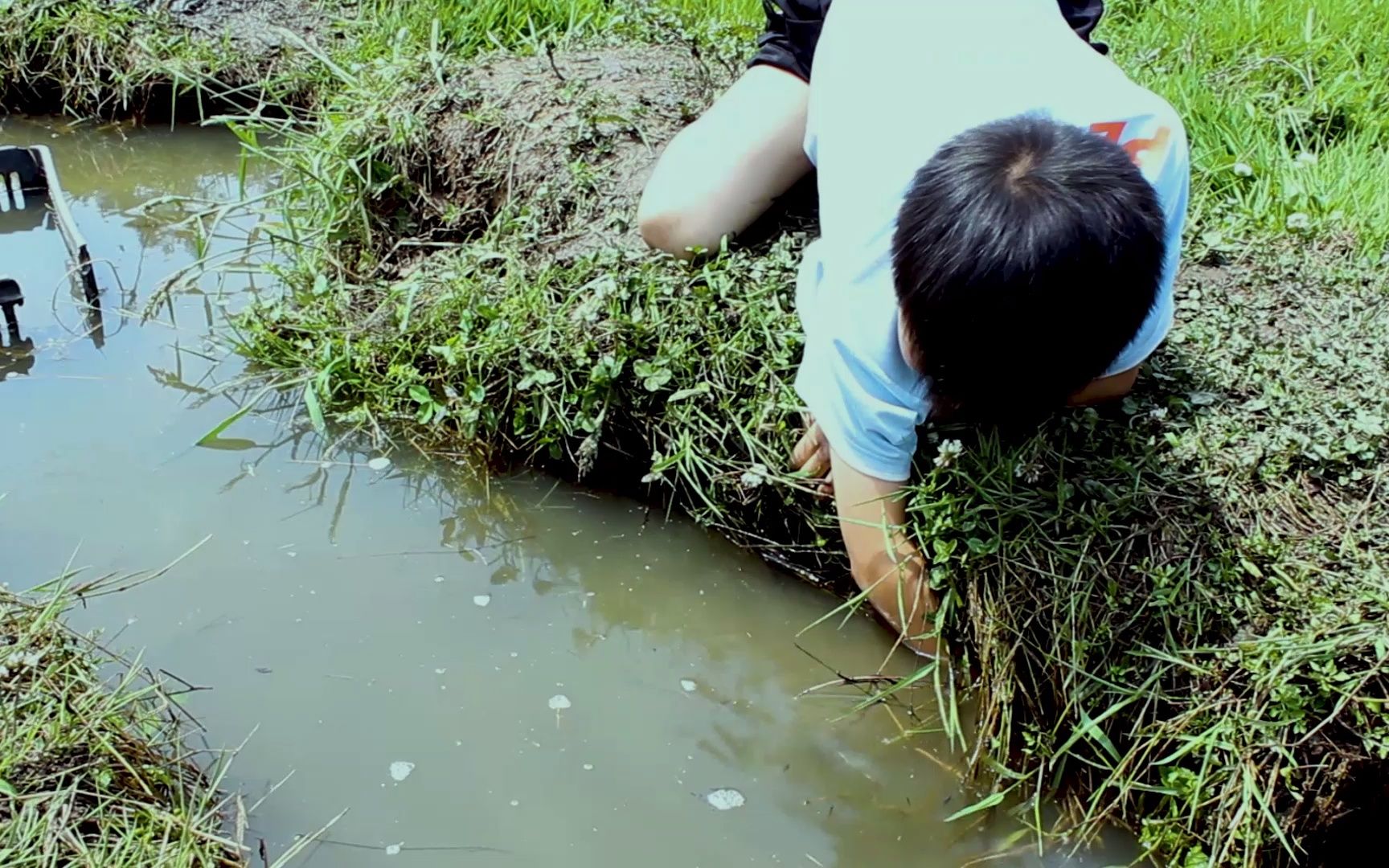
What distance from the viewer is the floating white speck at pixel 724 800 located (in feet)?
6.66

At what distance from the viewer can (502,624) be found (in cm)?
233

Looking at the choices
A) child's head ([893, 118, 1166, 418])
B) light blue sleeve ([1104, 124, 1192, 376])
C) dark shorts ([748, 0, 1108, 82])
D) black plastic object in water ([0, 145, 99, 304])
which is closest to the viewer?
child's head ([893, 118, 1166, 418])

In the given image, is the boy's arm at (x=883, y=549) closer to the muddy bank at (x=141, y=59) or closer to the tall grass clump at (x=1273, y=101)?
the tall grass clump at (x=1273, y=101)

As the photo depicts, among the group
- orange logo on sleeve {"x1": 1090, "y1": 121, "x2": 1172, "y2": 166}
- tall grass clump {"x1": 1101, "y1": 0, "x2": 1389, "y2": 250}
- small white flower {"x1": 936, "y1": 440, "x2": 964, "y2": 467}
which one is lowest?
small white flower {"x1": 936, "y1": 440, "x2": 964, "y2": 467}

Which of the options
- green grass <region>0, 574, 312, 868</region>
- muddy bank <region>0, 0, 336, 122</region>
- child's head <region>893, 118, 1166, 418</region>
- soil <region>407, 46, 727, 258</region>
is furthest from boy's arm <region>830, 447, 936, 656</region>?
muddy bank <region>0, 0, 336, 122</region>

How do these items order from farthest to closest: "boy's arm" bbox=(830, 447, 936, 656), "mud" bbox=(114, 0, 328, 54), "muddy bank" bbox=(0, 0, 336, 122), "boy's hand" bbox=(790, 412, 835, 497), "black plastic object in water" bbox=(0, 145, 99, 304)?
"mud" bbox=(114, 0, 328, 54), "muddy bank" bbox=(0, 0, 336, 122), "black plastic object in water" bbox=(0, 145, 99, 304), "boy's hand" bbox=(790, 412, 835, 497), "boy's arm" bbox=(830, 447, 936, 656)

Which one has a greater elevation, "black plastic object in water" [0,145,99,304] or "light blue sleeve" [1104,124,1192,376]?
"light blue sleeve" [1104,124,1192,376]

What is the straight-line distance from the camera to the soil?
2.97 metres

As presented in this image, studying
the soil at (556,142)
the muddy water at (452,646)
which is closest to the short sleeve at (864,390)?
the muddy water at (452,646)

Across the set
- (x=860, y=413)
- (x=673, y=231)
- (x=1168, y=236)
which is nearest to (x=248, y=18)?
(x=673, y=231)

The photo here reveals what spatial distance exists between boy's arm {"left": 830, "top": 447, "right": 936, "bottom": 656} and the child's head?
1.22 feet

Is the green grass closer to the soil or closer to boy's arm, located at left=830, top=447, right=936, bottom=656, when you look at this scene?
boy's arm, located at left=830, top=447, right=936, bottom=656

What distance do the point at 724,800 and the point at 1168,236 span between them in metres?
1.18

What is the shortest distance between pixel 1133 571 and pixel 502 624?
3.87 feet
